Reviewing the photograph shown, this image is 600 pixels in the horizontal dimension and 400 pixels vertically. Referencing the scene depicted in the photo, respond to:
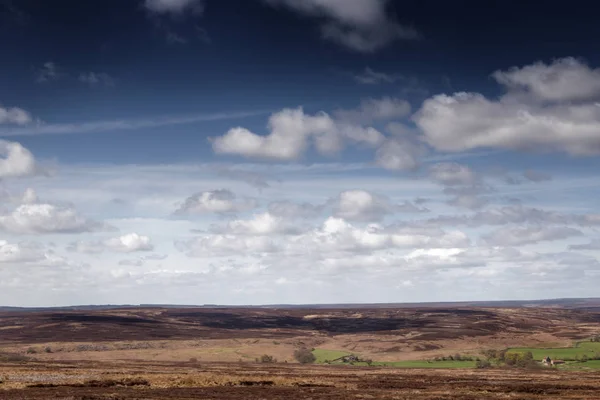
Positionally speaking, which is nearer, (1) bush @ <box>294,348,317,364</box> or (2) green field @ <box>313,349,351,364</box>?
(1) bush @ <box>294,348,317,364</box>

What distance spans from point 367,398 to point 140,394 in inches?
875

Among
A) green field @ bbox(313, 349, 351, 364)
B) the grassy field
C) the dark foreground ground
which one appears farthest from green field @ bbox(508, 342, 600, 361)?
the dark foreground ground

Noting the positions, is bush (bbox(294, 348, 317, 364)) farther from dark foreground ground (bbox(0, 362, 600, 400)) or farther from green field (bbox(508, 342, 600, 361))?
dark foreground ground (bbox(0, 362, 600, 400))

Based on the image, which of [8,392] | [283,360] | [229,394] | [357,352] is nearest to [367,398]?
[229,394]

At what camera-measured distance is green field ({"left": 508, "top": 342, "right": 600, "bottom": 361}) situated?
14207 centimetres

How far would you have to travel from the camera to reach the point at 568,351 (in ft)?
515

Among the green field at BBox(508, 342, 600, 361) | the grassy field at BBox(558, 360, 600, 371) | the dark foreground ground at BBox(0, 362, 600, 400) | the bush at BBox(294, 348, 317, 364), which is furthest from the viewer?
the bush at BBox(294, 348, 317, 364)

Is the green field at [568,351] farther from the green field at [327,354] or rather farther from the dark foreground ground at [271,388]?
the dark foreground ground at [271,388]

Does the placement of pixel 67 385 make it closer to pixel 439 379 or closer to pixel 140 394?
pixel 140 394

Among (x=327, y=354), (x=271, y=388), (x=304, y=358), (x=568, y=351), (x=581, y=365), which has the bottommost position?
(x=327, y=354)

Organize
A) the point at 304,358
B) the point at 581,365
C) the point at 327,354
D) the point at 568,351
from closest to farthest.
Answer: the point at 581,365 < the point at 304,358 < the point at 568,351 < the point at 327,354

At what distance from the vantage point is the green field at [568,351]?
142m

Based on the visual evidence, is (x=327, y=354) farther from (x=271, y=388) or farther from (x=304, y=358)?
(x=271, y=388)

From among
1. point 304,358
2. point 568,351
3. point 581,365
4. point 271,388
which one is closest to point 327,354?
point 304,358
